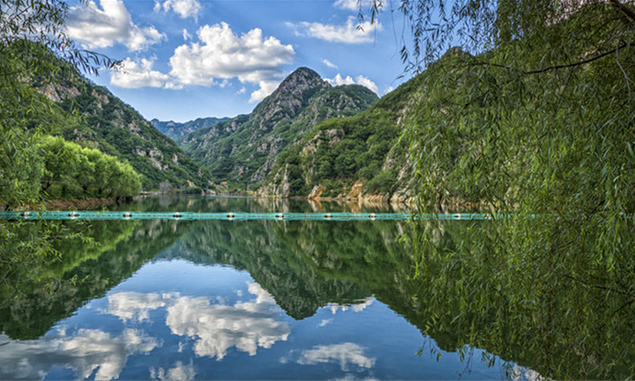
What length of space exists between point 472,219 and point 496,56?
89.6 inches

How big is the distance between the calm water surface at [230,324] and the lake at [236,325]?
48 mm

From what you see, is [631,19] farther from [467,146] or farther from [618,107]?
[467,146]

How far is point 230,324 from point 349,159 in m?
150

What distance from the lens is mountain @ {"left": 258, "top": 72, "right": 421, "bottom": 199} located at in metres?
131

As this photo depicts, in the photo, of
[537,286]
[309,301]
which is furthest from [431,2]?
[309,301]

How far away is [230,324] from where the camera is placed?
12242mm

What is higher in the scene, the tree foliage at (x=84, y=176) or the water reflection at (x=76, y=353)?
the tree foliage at (x=84, y=176)

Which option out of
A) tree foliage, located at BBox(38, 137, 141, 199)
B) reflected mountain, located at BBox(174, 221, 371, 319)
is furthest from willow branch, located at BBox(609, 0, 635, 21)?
tree foliage, located at BBox(38, 137, 141, 199)

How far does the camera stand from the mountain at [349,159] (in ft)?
431

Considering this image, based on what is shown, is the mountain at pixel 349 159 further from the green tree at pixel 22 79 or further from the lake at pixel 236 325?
the green tree at pixel 22 79

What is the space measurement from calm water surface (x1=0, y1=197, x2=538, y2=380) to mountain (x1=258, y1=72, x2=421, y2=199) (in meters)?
99.1

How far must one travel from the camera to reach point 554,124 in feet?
14.8

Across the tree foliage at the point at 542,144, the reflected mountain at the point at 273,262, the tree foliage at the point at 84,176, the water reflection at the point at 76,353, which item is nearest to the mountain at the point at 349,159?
the tree foliage at the point at 84,176

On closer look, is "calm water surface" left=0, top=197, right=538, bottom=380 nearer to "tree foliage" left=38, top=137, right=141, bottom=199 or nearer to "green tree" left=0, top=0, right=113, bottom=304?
"green tree" left=0, top=0, right=113, bottom=304
